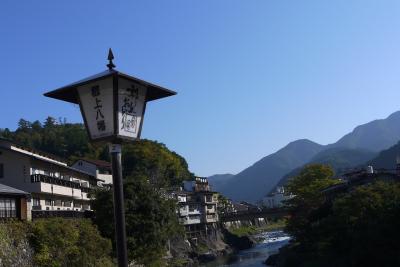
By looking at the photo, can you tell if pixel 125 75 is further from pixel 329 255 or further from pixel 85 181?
pixel 85 181

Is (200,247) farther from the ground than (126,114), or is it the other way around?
(126,114)

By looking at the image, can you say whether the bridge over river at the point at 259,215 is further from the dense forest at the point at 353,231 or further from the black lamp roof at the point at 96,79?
the black lamp roof at the point at 96,79

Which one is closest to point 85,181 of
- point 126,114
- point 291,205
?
point 291,205

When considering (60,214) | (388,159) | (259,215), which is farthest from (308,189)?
(388,159)

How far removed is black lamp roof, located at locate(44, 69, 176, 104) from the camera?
5.69 m

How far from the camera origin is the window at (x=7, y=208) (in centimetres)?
2872

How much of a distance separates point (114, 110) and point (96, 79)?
404 millimetres

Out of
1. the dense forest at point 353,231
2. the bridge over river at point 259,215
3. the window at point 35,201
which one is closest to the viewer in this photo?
the dense forest at point 353,231

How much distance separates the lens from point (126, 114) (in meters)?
5.92

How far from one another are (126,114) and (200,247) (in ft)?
266

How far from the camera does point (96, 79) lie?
571cm

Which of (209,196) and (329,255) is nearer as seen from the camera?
(329,255)

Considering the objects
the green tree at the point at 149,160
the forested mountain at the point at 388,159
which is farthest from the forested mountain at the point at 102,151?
the forested mountain at the point at 388,159

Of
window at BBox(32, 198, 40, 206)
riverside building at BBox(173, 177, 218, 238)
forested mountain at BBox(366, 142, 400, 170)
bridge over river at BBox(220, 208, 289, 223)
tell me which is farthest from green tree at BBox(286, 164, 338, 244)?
forested mountain at BBox(366, 142, 400, 170)
